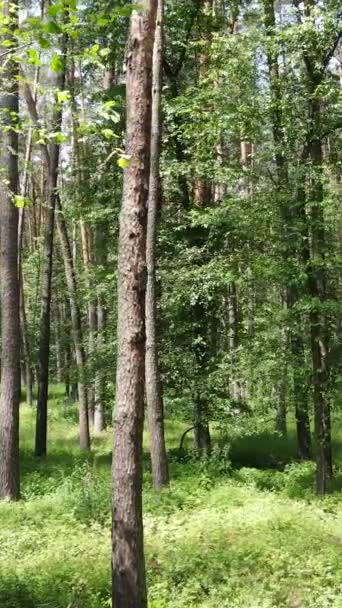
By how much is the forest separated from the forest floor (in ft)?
0.14

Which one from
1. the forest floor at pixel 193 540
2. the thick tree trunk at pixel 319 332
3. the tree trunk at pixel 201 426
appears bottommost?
the forest floor at pixel 193 540

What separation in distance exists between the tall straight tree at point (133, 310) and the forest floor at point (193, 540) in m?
1.48

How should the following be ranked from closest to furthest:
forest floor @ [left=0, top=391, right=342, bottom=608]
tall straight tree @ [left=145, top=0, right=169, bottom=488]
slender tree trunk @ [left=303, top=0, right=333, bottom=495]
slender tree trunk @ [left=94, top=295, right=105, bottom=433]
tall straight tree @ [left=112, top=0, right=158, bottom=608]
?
tall straight tree @ [left=112, top=0, right=158, bottom=608] → forest floor @ [left=0, top=391, right=342, bottom=608] → slender tree trunk @ [left=303, top=0, right=333, bottom=495] → tall straight tree @ [left=145, top=0, right=169, bottom=488] → slender tree trunk @ [left=94, top=295, right=105, bottom=433]

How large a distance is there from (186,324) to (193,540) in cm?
659

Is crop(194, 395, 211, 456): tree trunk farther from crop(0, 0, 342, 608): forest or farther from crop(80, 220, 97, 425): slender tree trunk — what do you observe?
crop(80, 220, 97, 425): slender tree trunk

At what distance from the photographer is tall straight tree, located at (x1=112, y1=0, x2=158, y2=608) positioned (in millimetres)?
5977

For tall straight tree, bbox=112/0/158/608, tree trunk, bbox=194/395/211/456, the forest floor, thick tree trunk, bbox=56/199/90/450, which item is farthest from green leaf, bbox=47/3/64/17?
thick tree trunk, bbox=56/199/90/450

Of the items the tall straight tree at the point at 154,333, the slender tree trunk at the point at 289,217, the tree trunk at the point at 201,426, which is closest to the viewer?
the slender tree trunk at the point at 289,217

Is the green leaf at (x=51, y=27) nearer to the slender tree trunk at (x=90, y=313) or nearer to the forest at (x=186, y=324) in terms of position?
the forest at (x=186, y=324)

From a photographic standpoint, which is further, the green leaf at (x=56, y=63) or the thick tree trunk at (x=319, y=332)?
the thick tree trunk at (x=319, y=332)

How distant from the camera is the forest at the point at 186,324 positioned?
612 cm

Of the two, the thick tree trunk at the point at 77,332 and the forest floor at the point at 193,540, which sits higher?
the thick tree trunk at the point at 77,332

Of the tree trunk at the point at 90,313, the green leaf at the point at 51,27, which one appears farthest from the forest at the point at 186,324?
the tree trunk at the point at 90,313

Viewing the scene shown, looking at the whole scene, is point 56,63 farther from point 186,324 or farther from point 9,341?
point 186,324
